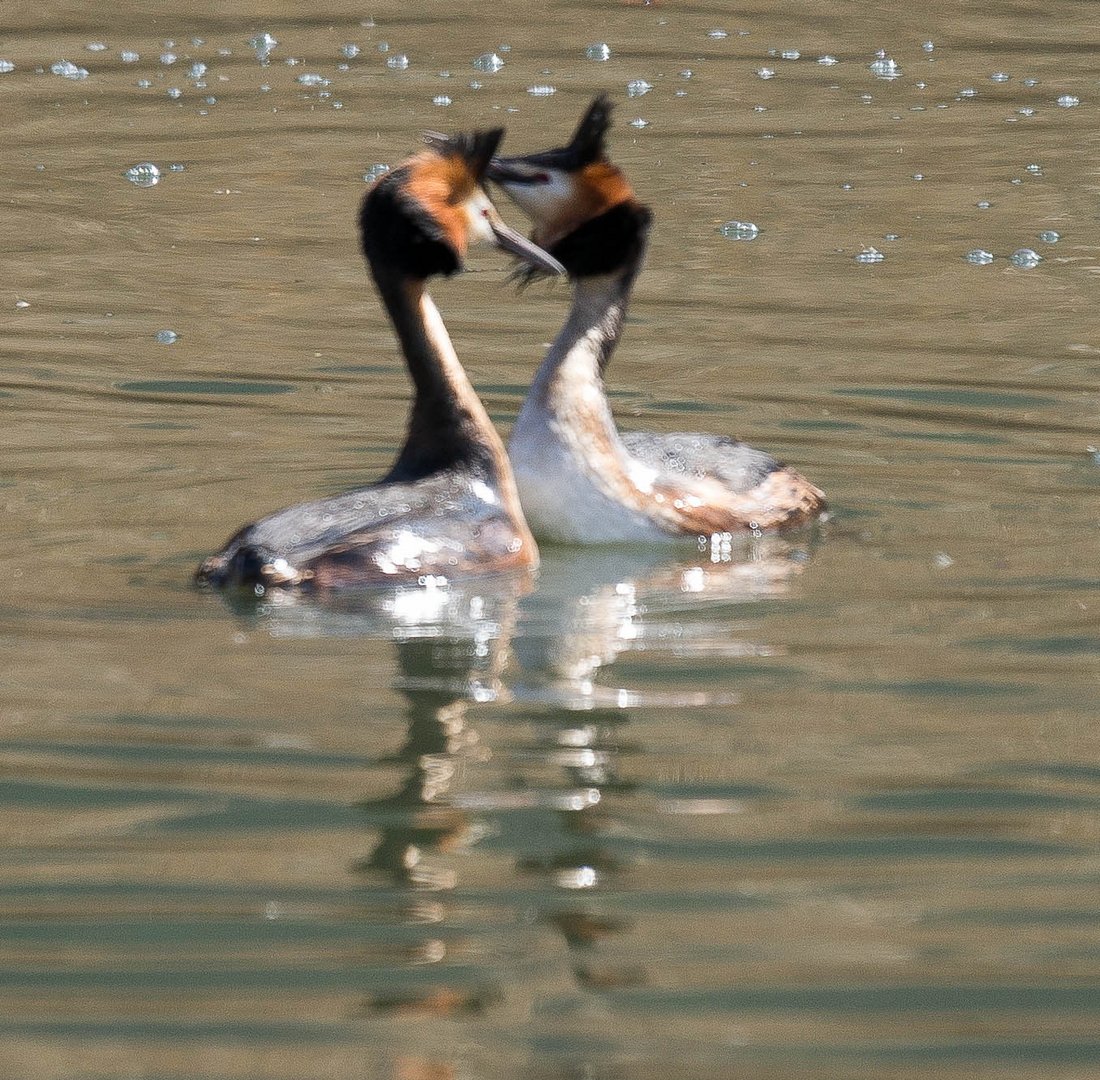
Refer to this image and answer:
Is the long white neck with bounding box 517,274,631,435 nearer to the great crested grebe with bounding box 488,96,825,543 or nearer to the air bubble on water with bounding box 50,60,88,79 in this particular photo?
the great crested grebe with bounding box 488,96,825,543

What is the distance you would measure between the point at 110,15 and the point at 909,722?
16383 mm

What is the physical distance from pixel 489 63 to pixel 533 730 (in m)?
14.2

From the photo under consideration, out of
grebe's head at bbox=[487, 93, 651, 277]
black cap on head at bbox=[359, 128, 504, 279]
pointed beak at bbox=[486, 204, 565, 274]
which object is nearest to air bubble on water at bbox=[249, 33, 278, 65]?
grebe's head at bbox=[487, 93, 651, 277]

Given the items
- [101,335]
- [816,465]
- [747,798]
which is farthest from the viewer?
[101,335]

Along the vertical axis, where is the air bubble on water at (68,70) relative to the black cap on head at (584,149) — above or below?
below

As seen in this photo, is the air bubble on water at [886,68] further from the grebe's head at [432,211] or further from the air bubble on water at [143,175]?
the grebe's head at [432,211]

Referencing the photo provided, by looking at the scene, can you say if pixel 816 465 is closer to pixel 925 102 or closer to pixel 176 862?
pixel 176 862

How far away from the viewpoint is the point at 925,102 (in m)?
18.3

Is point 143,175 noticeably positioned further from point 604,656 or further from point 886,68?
point 604,656

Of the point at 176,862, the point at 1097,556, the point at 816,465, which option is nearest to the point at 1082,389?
the point at 816,465

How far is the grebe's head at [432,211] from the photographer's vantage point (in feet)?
25.4

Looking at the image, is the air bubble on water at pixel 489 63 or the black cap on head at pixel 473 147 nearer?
the black cap on head at pixel 473 147

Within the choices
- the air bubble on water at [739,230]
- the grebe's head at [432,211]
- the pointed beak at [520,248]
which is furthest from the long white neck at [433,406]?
the air bubble on water at [739,230]

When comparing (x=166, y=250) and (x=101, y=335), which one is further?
(x=166, y=250)
